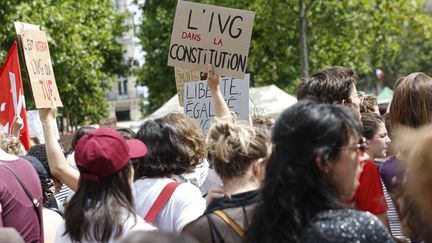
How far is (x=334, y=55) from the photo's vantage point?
23.9 m

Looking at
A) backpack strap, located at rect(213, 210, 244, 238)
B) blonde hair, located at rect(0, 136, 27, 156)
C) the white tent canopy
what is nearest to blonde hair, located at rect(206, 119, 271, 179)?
backpack strap, located at rect(213, 210, 244, 238)

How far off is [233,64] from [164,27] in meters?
21.0

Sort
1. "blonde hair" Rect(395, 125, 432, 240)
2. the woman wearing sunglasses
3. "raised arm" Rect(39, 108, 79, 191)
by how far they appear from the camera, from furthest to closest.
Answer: "raised arm" Rect(39, 108, 79, 191) < the woman wearing sunglasses < "blonde hair" Rect(395, 125, 432, 240)

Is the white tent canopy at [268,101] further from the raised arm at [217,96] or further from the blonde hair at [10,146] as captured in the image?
the raised arm at [217,96]

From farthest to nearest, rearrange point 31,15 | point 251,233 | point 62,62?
point 62,62, point 31,15, point 251,233

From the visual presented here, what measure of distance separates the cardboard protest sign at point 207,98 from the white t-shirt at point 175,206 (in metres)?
2.01

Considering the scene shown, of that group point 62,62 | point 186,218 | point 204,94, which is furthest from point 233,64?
point 62,62

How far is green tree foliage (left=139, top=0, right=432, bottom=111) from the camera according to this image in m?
20.9

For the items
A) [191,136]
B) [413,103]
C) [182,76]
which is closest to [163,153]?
[191,136]

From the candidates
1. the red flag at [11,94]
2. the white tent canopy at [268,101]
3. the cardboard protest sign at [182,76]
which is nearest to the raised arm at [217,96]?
the cardboard protest sign at [182,76]

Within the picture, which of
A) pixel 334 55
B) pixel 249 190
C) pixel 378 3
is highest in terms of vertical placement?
pixel 249 190

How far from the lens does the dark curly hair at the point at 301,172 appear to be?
2805 mm

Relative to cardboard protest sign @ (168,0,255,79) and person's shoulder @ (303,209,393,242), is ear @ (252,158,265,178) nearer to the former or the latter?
person's shoulder @ (303,209,393,242)

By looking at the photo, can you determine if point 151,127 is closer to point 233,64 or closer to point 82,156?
point 82,156
